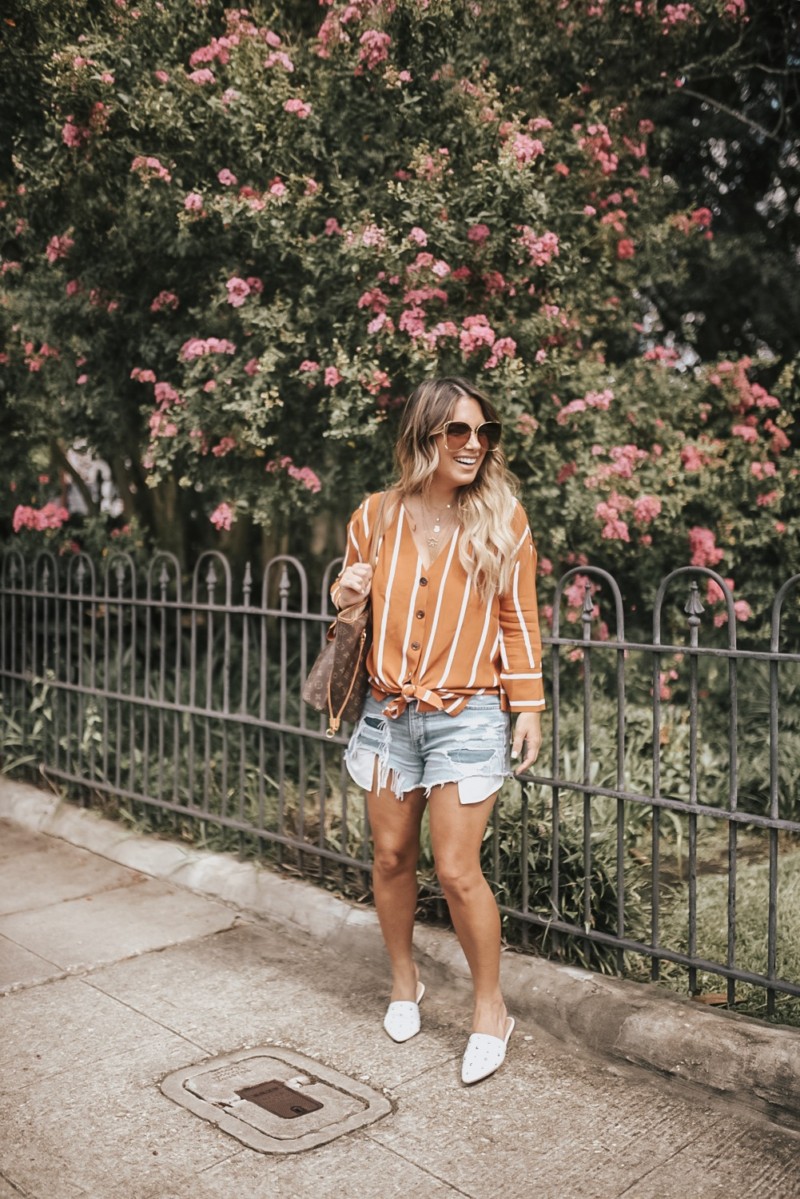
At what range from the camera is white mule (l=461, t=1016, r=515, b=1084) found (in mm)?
3297

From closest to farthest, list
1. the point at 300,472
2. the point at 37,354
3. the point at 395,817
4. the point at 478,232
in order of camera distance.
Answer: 1. the point at 395,817
2. the point at 478,232
3. the point at 300,472
4. the point at 37,354

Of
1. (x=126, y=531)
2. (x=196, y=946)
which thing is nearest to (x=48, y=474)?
(x=126, y=531)

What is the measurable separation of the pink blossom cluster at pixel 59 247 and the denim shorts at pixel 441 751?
3.66 m

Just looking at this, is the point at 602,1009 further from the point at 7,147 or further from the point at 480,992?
the point at 7,147

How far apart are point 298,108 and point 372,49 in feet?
1.42

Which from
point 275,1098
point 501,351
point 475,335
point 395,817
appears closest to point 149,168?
point 475,335

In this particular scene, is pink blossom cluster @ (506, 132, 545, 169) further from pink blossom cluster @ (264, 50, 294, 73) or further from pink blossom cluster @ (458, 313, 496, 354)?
pink blossom cluster @ (264, 50, 294, 73)

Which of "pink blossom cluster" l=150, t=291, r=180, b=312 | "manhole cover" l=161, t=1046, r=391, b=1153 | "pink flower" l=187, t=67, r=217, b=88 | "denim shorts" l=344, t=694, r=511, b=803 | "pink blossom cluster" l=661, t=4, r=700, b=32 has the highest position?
"pink blossom cluster" l=661, t=4, r=700, b=32

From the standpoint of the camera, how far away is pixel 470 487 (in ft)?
11.3

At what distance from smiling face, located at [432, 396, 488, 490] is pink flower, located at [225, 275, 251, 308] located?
247cm

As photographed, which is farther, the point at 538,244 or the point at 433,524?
the point at 538,244

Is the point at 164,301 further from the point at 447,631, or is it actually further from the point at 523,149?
the point at 447,631

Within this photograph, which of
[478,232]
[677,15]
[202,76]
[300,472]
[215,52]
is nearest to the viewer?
[202,76]

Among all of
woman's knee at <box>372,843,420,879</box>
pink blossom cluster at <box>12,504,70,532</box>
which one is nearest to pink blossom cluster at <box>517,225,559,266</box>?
woman's knee at <box>372,843,420,879</box>
